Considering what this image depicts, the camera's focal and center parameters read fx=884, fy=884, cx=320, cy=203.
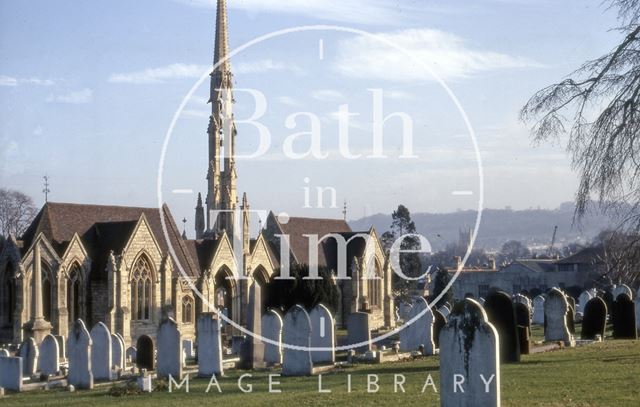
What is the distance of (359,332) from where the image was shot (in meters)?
26.8

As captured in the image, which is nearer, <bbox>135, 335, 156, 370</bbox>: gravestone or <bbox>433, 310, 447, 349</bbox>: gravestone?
<bbox>135, 335, 156, 370</bbox>: gravestone

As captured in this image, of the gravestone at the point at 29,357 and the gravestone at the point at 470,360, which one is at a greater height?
the gravestone at the point at 470,360

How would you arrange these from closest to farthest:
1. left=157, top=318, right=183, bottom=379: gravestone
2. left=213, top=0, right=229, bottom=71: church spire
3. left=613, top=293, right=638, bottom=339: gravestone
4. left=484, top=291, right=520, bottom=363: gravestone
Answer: left=484, top=291, right=520, bottom=363: gravestone < left=157, top=318, right=183, bottom=379: gravestone < left=613, top=293, right=638, bottom=339: gravestone < left=213, top=0, right=229, bottom=71: church spire

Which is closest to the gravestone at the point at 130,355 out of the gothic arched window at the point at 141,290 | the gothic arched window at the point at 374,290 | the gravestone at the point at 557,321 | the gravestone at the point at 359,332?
the gravestone at the point at 359,332

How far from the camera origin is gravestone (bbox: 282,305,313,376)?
18.9 meters

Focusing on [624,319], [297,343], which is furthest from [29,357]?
[624,319]

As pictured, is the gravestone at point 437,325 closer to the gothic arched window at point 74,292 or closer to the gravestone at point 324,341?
the gravestone at point 324,341

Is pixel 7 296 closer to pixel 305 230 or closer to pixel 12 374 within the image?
pixel 12 374

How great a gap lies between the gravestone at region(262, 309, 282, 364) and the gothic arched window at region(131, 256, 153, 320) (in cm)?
1745

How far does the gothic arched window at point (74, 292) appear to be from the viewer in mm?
37562

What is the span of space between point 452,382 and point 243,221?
136ft

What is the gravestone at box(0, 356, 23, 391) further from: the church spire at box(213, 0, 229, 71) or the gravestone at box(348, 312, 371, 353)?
the church spire at box(213, 0, 229, 71)

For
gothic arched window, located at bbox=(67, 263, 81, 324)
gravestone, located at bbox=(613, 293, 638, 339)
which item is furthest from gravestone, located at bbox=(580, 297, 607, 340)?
Result: gothic arched window, located at bbox=(67, 263, 81, 324)

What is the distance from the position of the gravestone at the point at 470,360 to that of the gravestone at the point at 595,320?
17.2 meters
